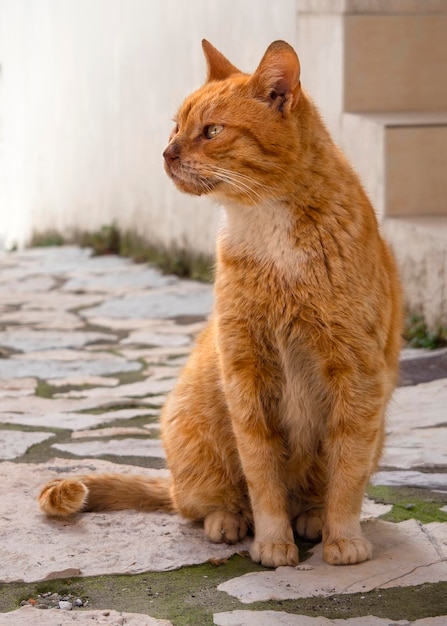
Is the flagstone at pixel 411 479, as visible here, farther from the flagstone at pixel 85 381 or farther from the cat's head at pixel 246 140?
the flagstone at pixel 85 381

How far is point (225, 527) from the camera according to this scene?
3.45 metres

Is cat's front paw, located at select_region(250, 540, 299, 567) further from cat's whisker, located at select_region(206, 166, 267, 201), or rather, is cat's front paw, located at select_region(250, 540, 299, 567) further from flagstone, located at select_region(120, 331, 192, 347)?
flagstone, located at select_region(120, 331, 192, 347)

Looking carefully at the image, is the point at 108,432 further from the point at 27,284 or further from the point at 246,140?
the point at 27,284

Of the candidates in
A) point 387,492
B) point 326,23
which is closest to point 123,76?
point 326,23

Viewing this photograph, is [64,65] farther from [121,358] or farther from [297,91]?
[297,91]

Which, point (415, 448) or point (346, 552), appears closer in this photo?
point (346, 552)

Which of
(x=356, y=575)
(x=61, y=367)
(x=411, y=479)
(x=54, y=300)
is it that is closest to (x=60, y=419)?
(x=61, y=367)

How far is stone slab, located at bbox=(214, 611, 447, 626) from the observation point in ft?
9.20

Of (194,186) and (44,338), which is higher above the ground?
(194,186)

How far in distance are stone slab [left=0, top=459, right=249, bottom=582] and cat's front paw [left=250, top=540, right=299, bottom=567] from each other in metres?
0.13

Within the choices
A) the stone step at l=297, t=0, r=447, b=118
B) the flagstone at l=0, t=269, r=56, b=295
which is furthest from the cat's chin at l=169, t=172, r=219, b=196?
the flagstone at l=0, t=269, r=56, b=295

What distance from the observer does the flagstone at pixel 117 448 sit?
4348 millimetres

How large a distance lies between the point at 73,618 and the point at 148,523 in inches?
29.8

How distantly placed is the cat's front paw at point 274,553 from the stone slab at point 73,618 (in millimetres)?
487
